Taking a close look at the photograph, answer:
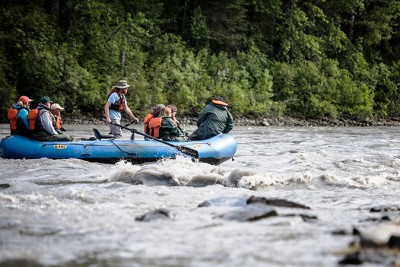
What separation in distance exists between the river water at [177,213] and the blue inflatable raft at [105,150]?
27 cm

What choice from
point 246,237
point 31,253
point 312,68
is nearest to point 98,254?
point 31,253

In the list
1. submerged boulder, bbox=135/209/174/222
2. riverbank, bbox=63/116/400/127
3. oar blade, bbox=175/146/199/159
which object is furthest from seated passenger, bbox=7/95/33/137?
riverbank, bbox=63/116/400/127

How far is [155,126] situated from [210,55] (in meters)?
20.5

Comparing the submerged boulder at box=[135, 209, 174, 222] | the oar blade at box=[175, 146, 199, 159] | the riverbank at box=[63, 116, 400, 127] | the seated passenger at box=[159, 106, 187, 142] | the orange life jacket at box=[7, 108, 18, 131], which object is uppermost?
the orange life jacket at box=[7, 108, 18, 131]

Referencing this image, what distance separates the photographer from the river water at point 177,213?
4875 mm

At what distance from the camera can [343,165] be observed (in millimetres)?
11781

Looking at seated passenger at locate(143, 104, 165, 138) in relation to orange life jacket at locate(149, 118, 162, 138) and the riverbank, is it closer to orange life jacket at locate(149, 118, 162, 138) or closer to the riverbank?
orange life jacket at locate(149, 118, 162, 138)

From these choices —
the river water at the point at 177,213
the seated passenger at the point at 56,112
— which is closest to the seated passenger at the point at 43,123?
the seated passenger at the point at 56,112

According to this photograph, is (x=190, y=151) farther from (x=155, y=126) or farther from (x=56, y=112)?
(x=56, y=112)

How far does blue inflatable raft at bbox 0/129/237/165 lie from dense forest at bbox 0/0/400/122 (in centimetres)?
1305

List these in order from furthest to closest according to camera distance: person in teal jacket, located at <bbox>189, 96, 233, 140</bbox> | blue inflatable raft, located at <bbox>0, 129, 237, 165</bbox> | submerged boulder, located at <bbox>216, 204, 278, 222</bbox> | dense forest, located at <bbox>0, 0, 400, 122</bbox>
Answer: dense forest, located at <bbox>0, 0, 400, 122</bbox> → person in teal jacket, located at <bbox>189, 96, 233, 140</bbox> → blue inflatable raft, located at <bbox>0, 129, 237, 165</bbox> → submerged boulder, located at <bbox>216, 204, 278, 222</bbox>

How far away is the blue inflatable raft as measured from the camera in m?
11.2

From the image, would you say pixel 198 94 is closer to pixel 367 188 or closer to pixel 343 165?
pixel 343 165

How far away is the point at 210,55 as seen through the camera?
32.0m
